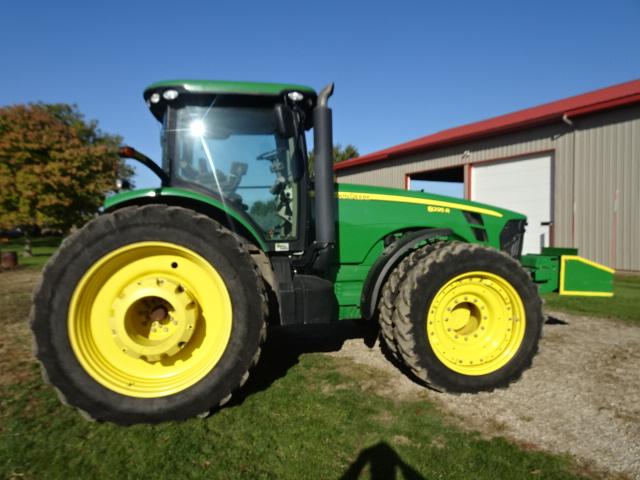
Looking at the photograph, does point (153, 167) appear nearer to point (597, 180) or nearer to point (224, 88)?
point (224, 88)

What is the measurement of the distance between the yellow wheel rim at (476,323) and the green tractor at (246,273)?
1 centimetres

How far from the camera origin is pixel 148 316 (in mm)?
2803

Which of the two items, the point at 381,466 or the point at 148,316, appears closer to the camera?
the point at 381,466

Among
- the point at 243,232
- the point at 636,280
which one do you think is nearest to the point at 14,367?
the point at 243,232

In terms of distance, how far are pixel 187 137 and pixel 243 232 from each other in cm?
83

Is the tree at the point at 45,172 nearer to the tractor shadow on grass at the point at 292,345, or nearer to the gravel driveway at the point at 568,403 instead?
the tractor shadow on grass at the point at 292,345

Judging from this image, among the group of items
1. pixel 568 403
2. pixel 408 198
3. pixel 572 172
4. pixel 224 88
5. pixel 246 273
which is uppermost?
pixel 572 172

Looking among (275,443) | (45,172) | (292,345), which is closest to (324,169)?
(275,443)

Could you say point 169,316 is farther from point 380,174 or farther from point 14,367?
point 380,174

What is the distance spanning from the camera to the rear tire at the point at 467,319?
120 inches

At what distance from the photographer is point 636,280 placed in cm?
923

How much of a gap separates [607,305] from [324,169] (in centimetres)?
578

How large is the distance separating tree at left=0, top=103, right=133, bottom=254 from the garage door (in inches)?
619

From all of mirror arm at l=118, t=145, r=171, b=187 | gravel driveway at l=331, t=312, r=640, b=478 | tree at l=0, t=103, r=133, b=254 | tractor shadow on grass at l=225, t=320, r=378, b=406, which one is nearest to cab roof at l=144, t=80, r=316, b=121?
mirror arm at l=118, t=145, r=171, b=187
